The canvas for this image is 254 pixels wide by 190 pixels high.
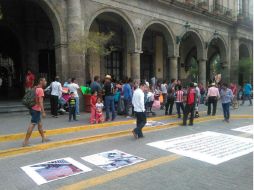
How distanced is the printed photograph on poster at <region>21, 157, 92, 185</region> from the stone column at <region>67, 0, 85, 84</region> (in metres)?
Answer: 8.45

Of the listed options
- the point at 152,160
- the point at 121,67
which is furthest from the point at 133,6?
the point at 152,160

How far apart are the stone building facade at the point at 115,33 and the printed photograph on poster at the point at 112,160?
321 inches

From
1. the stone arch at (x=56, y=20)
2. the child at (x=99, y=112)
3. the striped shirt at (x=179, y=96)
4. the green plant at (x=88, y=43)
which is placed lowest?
the child at (x=99, y=112)

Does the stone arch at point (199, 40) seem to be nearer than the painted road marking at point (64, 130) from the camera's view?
No

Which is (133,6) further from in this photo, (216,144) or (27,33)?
(216,144)

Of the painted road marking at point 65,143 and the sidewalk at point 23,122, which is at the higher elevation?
the sidewalk at point 23,122

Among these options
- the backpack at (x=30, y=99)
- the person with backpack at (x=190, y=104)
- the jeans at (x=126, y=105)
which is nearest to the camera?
the backpack at (x=30, y=99)

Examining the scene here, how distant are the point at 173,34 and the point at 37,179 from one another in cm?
1705

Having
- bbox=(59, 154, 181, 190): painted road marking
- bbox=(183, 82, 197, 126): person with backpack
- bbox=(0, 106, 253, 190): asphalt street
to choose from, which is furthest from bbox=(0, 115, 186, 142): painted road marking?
bbox=(59, 154, 181, 190): painted road marking

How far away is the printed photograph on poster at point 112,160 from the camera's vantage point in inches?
244

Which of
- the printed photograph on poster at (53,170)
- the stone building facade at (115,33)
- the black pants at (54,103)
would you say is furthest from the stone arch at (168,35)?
the printed photograph on poster at (53,170)

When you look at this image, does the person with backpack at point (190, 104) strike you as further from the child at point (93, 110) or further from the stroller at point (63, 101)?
the stroller at point (63, 101)

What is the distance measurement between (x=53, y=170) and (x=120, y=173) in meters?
1.33

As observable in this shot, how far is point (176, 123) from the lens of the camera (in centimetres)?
1161
